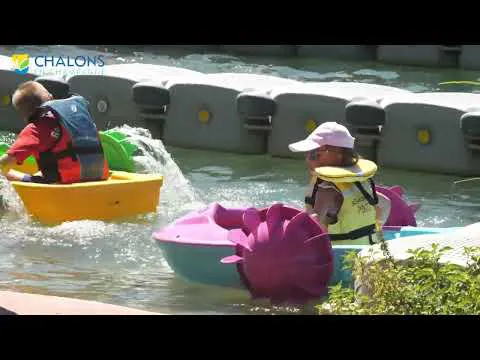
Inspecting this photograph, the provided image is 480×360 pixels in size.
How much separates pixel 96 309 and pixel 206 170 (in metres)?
5.53

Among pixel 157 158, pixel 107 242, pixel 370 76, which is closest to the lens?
pixel 107 242

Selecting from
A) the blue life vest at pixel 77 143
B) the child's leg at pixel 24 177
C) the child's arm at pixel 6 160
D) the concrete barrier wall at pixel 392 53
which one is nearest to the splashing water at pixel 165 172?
the blue life vest at pixel 77 143

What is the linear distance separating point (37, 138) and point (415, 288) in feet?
13.1

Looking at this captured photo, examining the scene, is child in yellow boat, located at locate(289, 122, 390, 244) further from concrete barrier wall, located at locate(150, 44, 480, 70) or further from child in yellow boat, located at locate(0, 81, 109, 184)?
concrete barrier wall, located at locate(150, 44, 480, 70)

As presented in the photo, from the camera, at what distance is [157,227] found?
27.2 feet

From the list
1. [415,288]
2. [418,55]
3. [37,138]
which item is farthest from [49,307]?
[418,55]

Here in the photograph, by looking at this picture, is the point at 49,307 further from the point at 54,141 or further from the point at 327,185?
the point at 54,141

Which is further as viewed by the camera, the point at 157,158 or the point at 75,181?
the point at 157,158

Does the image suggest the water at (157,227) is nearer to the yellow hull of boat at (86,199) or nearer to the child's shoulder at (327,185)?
the yellow hull of boat at (86,199)

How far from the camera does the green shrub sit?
4621 mm

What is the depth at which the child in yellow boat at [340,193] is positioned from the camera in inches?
257
